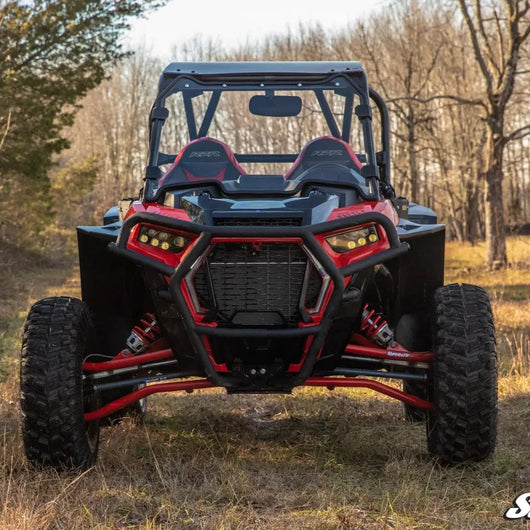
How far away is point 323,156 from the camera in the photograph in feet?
16.8

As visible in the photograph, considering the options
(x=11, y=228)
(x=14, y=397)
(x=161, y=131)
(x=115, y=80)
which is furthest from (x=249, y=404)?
(x=115, y=80)

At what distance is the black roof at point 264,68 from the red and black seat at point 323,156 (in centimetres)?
50

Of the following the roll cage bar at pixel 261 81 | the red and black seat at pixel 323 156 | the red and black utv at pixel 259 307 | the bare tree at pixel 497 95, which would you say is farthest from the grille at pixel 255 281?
the bare tree at pixel 497 95

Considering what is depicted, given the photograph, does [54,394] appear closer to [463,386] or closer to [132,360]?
[132,360]

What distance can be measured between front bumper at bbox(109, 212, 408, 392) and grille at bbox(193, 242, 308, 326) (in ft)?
0.27

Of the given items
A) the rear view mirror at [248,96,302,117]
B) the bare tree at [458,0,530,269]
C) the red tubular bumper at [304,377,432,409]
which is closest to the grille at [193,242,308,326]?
the red tubular bumper at [304,377,432,409]

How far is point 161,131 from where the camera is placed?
17.5 ft

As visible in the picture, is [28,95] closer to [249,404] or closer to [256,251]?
[249,404]

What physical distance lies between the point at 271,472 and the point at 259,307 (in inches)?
36.7

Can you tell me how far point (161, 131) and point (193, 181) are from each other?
0.82 m

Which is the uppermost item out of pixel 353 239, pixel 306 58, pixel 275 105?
pixel 306 58

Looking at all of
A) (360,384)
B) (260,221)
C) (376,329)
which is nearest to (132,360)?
(260,221)

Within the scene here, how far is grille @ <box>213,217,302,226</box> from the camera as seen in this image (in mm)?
4113

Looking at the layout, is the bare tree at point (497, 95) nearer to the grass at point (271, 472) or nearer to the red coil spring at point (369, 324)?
the grass at point (271, 472)
